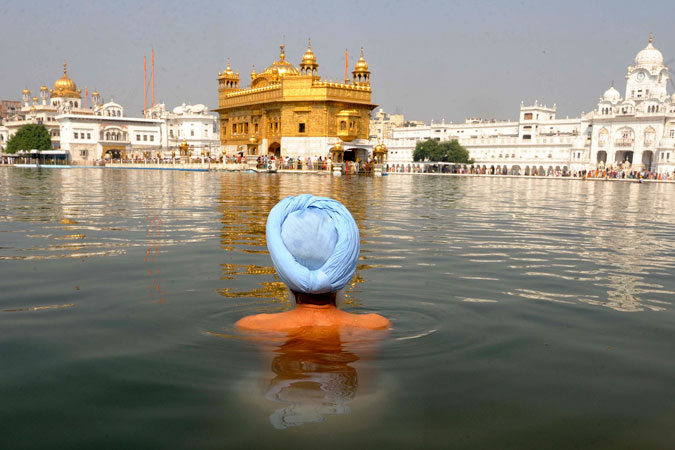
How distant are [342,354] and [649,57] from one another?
3413 inches

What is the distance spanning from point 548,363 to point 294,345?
134cm

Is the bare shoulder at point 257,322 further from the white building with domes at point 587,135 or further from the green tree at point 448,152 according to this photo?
the green tree at point 448,152

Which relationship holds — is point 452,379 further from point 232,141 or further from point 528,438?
point 232,141

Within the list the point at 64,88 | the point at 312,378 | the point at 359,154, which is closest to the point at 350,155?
the point at 359,154

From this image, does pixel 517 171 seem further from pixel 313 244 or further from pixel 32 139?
pixel 313 244

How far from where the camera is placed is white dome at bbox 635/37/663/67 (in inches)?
2965

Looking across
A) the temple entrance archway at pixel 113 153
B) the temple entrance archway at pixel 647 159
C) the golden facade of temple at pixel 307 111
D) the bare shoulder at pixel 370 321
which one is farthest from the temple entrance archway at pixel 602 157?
the bare shoulder at pixel 370 321

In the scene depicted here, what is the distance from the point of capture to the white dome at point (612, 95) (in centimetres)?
7800

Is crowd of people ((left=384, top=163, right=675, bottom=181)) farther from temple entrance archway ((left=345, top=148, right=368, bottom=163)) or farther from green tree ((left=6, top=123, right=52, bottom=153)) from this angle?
green tree ((left=6, top=123, right=52, bottom=153))

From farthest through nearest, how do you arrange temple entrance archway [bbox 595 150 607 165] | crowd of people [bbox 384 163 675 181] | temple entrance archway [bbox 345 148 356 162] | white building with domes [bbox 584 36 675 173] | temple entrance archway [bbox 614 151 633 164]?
temple entrance archway [bbox 595 150 607 165] < temple entrance archway [bbox 614 151 633 164] < white building with domes [bbox 584 36 675 173] < crowd of people [bbox 384 163 675 181] < temple entrance archway [bbox 345 148 356 162]

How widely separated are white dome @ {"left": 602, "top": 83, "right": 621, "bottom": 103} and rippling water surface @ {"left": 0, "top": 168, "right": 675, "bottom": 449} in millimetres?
81229

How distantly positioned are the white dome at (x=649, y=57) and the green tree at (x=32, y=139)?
7875 cm

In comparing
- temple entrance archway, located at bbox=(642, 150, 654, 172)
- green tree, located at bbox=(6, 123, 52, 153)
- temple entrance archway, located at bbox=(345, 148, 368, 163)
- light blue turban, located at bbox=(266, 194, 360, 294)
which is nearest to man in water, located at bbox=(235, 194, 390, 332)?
light blue turban, located at bbox=(266, 194, 360, 294)

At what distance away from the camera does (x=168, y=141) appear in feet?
274
